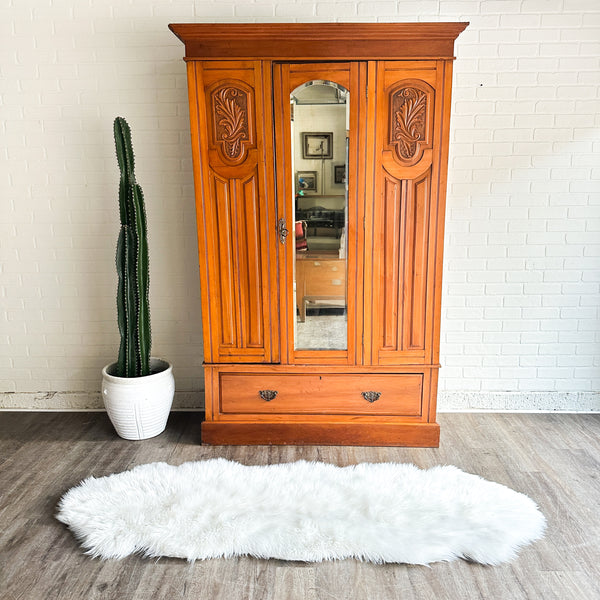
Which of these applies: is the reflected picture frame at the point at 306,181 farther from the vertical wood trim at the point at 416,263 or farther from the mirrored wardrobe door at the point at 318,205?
the vertical wood trim at the point at 416,263

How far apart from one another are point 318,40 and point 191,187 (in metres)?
1.17

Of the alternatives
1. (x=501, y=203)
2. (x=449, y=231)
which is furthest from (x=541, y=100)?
(x=449, y=231)

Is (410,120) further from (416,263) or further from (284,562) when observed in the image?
(284,562)

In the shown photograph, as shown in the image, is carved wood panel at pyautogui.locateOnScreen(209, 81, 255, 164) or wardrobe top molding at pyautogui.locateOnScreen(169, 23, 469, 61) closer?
wardrobe top molding at pyautogui.locateOnScreen(169, 23, 469, 61)

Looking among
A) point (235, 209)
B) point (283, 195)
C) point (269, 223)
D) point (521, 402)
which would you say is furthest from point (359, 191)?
point (521, 402)

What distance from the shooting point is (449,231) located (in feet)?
10.8

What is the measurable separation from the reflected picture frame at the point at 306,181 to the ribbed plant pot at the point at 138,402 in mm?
1323

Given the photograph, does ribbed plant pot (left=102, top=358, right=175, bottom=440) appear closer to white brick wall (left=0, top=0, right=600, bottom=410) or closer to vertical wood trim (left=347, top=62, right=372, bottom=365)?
white brick wall (left=0, top=0, right=600, bottom=410)

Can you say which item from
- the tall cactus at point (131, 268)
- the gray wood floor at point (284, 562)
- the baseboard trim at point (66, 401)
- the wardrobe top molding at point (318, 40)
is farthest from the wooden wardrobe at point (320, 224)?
the baseboard trim at point (66, 401)

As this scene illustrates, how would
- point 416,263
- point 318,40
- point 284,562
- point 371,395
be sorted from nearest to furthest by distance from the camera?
point 284,562 → point 318,40 → point 416,263 → point 371,395

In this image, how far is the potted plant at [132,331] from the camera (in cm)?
293

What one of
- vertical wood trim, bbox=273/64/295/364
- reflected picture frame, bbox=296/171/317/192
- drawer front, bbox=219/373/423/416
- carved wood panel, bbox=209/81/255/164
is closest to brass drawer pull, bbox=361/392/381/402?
drawer front, bbox=219/373/423/416

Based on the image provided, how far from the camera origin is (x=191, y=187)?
3.27 m

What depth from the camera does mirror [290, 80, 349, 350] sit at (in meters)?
2.68
